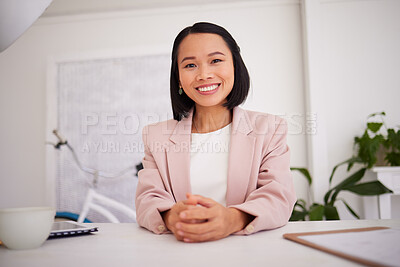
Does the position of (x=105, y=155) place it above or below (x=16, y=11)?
below

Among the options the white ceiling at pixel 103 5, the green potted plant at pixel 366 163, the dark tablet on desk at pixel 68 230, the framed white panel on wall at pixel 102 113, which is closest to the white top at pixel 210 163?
the dark tablet on desk at pixel 68 230

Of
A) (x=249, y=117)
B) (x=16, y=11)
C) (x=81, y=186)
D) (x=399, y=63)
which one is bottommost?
(x=81, y=186)

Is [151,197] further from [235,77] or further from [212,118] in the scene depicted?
[235,77]

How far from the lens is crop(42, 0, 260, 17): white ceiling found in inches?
130

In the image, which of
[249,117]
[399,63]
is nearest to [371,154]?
[399,63]

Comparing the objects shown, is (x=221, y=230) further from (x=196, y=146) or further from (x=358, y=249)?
(x=196, y=146)

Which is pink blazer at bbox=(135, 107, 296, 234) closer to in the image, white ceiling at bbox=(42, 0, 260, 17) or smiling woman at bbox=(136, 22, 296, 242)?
smiling woman at bbox=(136, 22, 296, 242)

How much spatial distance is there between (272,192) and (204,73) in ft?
1.73

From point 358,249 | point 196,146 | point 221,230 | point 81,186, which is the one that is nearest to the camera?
point 358,249

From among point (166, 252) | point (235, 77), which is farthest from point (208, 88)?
point (166, 252)

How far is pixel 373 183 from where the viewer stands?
250cm

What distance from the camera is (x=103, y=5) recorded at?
3.38m

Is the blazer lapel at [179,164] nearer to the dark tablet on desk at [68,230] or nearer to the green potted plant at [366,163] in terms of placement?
the dark tablet on desk at [68,230]

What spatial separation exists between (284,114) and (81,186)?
202 cm
